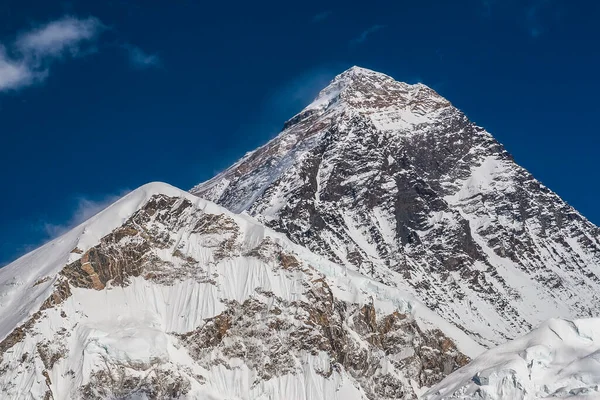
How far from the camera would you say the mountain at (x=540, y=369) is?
139 metres

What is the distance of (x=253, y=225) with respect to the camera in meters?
174

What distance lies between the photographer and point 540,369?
5719 inches

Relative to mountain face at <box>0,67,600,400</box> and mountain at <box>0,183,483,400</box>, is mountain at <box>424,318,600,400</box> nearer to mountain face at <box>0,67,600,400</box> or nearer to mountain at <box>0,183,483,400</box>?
mountain face at <box>0,67,600,400</box>

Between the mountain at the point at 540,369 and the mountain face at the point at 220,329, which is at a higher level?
the mountain face at the point at 220,329

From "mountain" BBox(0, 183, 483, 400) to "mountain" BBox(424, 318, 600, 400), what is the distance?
12398 mm

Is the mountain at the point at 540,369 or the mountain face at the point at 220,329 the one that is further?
the mountain face at the point at 220,329

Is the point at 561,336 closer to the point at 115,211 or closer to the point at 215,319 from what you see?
the point at 215,319

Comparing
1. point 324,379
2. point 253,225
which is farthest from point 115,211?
point 324,379

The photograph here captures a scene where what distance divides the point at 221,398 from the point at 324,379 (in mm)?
17934

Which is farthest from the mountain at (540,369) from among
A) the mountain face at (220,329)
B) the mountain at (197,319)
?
the mountain at (197,319)

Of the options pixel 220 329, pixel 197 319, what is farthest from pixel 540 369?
pixel 197 319

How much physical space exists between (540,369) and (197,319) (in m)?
54.9

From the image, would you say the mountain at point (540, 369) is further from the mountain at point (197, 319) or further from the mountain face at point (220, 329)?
the mountain at point (197, 319)

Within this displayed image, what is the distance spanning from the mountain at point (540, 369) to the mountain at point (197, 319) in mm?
12398
